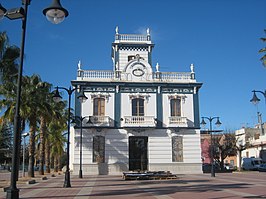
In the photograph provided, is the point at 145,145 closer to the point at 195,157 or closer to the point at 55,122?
the point at 195,157

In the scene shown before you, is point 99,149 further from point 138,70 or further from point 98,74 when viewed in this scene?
point 138,70

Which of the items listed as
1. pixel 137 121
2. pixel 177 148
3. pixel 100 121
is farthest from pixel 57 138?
pixel 177 148

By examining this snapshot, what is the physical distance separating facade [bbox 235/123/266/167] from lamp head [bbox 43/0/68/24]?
44.2m

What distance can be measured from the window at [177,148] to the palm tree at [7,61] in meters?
19.0

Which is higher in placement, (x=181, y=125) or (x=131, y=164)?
(x=181, y=125)

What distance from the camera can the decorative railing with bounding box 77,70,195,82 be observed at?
3466cm

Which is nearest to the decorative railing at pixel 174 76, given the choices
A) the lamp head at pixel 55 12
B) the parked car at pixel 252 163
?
the parked car at pixel 252 163

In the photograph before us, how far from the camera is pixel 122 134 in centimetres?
3353

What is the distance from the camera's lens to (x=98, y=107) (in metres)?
33.9

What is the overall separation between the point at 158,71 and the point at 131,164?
1000cm

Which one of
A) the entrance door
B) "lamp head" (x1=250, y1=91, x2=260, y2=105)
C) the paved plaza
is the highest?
"lamp head" (x1=250, y1=91, x2=260, y2=105)

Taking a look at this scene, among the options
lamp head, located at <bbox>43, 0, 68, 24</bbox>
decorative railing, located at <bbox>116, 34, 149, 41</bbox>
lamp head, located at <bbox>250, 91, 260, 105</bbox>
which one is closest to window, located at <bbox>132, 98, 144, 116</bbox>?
decorative railing, located at <bbox>116, 34, 149, 41</bbox>

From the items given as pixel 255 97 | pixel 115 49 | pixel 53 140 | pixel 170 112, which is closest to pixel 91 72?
pixel 115 49

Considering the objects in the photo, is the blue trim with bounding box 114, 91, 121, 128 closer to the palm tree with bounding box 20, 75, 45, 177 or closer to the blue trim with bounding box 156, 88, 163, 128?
the blue trim with bounding box 156, 88, 163, 128
